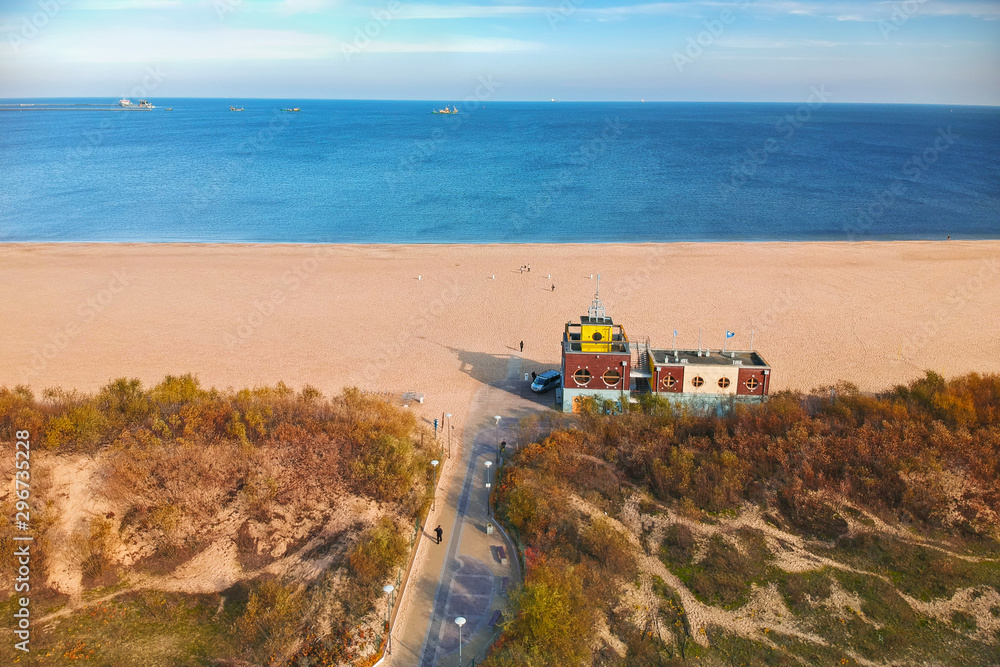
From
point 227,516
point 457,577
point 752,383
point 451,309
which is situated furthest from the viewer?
point 451,309

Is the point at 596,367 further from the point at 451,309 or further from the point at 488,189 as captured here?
the point at 488,189

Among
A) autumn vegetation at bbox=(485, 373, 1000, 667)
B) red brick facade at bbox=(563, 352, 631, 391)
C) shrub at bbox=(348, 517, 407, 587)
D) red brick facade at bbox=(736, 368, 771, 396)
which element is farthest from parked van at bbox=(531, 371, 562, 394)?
shrub at bbox=(348, 517, 407, 587)

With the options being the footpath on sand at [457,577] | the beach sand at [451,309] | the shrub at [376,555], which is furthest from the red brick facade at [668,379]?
the shrub at [376,555]

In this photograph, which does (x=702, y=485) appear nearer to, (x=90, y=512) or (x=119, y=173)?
(x=90, y=512)

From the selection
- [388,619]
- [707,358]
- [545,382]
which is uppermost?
[707,358]

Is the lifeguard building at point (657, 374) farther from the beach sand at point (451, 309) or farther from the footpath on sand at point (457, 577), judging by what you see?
the footpath on sand at point (457, 577)

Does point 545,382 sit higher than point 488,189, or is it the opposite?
point 488,189

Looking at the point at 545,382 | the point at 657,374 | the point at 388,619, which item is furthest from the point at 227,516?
the point at 657,374
